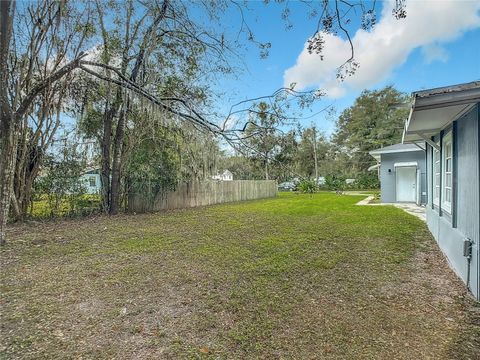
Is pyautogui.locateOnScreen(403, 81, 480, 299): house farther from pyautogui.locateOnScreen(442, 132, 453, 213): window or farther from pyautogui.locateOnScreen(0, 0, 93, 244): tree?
pyautogui.locateOnScreen(0, 0, 93, 244): tree

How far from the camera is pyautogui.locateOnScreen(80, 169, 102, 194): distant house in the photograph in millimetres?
9711

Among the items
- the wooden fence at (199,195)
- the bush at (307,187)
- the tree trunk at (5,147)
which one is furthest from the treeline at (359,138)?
the tree trunk at (5,147)

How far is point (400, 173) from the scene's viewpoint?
1466 centimetres

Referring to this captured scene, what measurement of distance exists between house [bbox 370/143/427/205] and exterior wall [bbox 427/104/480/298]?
33.2 feet

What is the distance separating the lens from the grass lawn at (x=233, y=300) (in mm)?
2434

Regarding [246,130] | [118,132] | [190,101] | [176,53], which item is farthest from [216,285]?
[118,132]

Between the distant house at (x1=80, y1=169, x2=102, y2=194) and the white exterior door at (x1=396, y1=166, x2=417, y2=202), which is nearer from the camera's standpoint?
the distant house at (x1=80, y1=169, x2=102, y2=194)

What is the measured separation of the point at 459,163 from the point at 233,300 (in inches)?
142

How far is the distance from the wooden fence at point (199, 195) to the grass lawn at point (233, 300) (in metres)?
5.27

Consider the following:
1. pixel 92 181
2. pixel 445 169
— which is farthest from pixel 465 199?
pixel 92 181

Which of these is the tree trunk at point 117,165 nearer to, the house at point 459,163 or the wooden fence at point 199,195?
the wooden fence at point 199,195

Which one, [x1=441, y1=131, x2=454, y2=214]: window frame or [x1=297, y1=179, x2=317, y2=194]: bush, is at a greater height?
[x1=441, y1=131, x2=454, y2=214]: window frame

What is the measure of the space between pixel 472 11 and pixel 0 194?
789 centimetres

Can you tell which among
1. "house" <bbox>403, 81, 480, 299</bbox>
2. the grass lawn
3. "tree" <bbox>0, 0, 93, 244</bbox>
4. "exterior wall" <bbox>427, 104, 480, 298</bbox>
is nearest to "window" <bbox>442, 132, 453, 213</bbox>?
"house" <bbox>403, 81, 480, 299</bbox>
